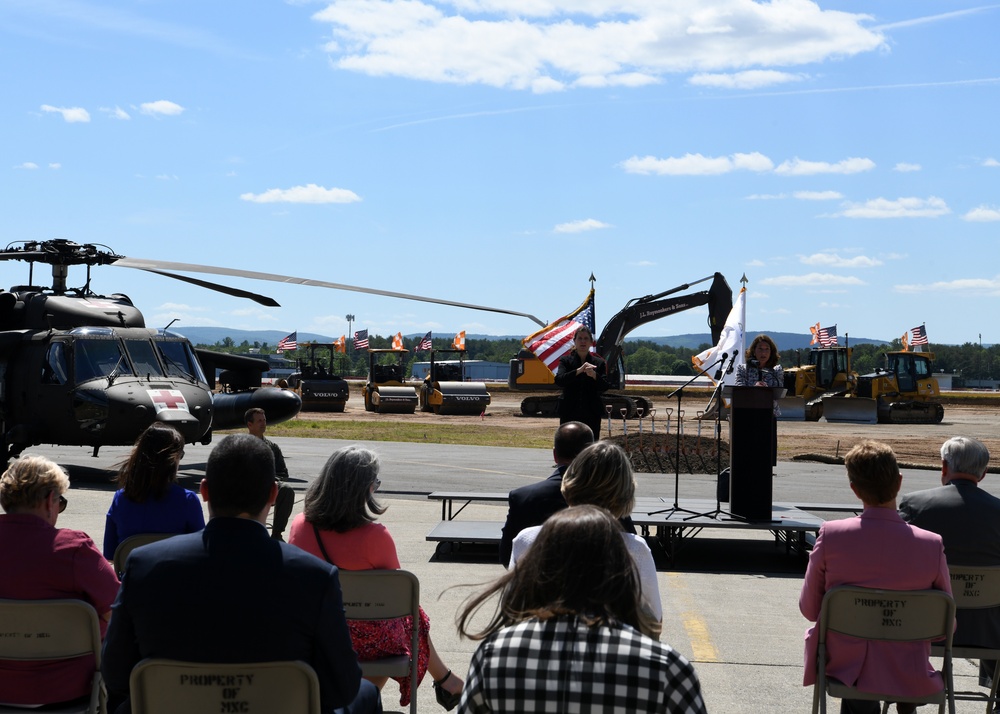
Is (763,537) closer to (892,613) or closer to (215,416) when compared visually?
(892,613)

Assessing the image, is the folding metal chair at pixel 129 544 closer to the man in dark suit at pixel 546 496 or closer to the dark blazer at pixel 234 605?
the man in dark suit at pixel 546 496

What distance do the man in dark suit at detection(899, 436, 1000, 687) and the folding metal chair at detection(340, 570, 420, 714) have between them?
8.37ft

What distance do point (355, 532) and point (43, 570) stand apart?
1.22 metres

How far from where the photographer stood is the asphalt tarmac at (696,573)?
617 cm

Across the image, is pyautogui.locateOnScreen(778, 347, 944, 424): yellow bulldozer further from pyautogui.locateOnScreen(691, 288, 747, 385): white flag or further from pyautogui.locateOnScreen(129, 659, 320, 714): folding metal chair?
pyautogui.locateOnScreen(129, 659, 320, 714): folding metal chair

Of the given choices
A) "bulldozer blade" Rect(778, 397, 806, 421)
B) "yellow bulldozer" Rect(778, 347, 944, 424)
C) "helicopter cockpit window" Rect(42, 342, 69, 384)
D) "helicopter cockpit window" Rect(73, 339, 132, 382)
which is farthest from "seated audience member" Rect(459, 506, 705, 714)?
"bulldozer blade" Rect(778, 397, 806, 421)

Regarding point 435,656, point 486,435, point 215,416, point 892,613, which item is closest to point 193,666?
point 435,656

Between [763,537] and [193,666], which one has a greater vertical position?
[193,666]

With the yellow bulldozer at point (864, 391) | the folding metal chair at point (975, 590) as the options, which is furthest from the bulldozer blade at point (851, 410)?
the folding metal chair at point (975, 590)

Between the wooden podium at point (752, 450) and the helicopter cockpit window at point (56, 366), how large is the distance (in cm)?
1001

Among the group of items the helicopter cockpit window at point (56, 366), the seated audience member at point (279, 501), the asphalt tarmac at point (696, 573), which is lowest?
the asphalt tarmac at point (696, 573)

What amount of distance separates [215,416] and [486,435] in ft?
46.5

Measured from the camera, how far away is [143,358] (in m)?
15.7

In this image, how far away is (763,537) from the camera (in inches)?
468
